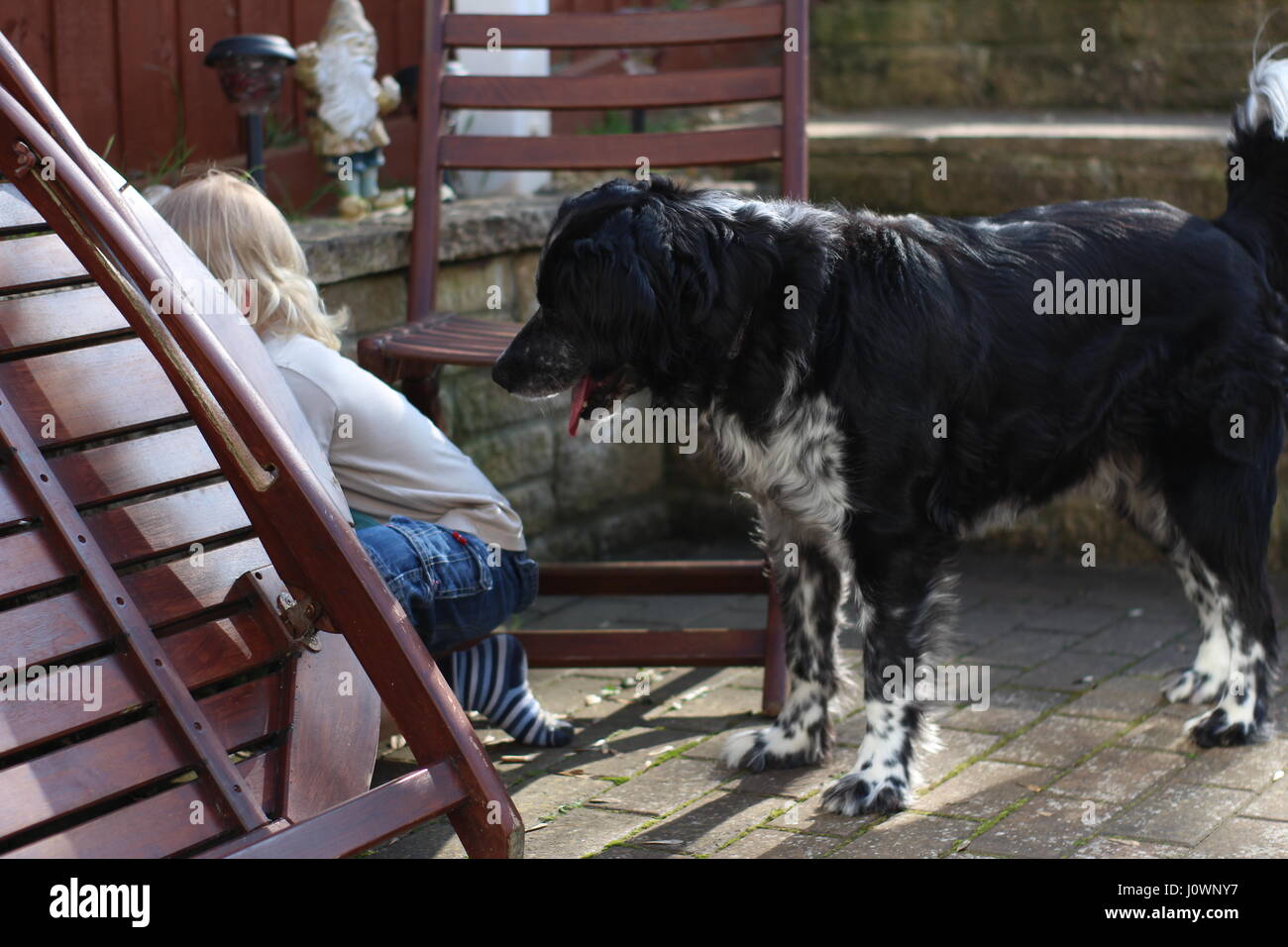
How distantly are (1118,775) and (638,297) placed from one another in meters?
1.48

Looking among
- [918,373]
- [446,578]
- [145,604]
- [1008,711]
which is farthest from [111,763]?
[1008,711]

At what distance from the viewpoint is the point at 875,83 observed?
6.53 meters

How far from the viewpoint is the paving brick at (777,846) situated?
2943 millimetres

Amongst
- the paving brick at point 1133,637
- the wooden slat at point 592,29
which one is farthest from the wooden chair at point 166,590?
the paving brick at point 1133,637

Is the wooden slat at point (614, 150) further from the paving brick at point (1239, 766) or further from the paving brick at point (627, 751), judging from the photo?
the paving brick at point (1239, 766)

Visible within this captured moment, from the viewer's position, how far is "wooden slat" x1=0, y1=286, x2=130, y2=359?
2.93 metres

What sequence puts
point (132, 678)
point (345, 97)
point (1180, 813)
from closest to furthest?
point (132, 678) < point (1180, 813) < point (345, 97)

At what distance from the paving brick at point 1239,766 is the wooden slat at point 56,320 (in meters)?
2.42

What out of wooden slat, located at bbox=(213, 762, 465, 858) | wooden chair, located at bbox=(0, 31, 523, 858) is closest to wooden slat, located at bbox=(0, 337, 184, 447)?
wooden chair, located at bbox=(0, 31, 523, 858)

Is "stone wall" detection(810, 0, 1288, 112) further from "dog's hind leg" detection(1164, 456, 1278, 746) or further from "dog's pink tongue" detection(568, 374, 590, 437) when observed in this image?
"dog's pink tongue" detection(568, 374, 590, 437)

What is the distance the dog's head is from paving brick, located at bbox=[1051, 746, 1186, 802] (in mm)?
1139

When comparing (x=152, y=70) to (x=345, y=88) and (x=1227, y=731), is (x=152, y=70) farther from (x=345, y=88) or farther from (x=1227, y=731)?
(x=1227, y=731)

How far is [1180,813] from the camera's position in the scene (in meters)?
3.09
